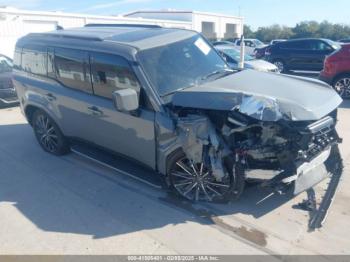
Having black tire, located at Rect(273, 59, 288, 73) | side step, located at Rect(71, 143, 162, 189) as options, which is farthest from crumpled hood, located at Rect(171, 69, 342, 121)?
black tire, located at Rect(273, 59, 288, 73)

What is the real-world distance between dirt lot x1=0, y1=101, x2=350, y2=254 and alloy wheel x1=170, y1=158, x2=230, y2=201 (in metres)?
0.14

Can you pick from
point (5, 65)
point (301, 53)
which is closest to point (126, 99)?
point (5, 65)

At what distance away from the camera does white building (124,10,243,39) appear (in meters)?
38.1

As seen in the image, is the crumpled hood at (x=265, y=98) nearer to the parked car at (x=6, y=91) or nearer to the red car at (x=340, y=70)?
the red car at (x=340, y=70)

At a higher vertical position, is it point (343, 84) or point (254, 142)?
point (254, 142)

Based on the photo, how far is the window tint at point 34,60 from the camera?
18.1ft

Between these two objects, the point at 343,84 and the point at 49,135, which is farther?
the point at 343,84

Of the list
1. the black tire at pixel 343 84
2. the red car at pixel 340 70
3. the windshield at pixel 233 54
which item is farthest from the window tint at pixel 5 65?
the black tire at pixel 343 84

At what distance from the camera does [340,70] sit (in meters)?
9.08

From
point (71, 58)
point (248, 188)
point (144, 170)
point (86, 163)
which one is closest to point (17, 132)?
point (86, 163)

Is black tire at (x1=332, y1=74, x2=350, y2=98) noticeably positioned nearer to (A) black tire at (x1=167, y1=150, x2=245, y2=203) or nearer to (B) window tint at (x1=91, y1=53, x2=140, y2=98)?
(A) black tire at (x1=167, y1=150, x2=245, y2=203)

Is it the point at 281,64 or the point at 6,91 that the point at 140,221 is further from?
the point at 281,64

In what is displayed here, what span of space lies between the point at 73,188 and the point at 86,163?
0.83 metres

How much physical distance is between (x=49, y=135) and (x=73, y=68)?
1.52 meters
